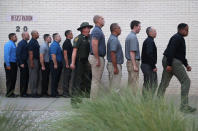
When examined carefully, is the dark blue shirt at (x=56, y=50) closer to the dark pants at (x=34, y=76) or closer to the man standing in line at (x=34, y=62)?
the man standing in line at (x=34, y=62)

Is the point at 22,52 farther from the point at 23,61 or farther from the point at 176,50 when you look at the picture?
the point at 176,50

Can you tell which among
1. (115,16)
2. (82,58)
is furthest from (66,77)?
(82,58)

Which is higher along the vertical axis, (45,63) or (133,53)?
(133,53)

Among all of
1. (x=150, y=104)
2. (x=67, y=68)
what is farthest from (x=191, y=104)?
(x=67, y=68)

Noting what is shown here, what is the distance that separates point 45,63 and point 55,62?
1.20 feet

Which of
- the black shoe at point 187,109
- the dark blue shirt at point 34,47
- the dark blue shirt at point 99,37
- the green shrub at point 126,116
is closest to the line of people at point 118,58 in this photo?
the dark blue shirt at point 99,37

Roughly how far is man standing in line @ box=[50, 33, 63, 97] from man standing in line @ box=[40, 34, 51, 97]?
14 centimetres

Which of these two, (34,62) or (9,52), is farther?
(34,62)

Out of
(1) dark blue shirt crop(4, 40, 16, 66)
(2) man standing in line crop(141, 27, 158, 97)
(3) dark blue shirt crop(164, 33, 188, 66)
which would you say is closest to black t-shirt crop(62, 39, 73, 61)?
(1) dark blue shirt crop(4, 40, 16, 66)

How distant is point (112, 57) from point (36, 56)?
400 cm

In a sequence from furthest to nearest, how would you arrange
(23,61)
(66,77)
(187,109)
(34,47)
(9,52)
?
(66,77) → (34,47) → (23,61) → (9,52) → (187,109)

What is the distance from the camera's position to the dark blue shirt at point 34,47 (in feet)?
40.2

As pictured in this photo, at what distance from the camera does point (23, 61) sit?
480 inches

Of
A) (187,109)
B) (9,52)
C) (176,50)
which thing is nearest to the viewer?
(187,109)
